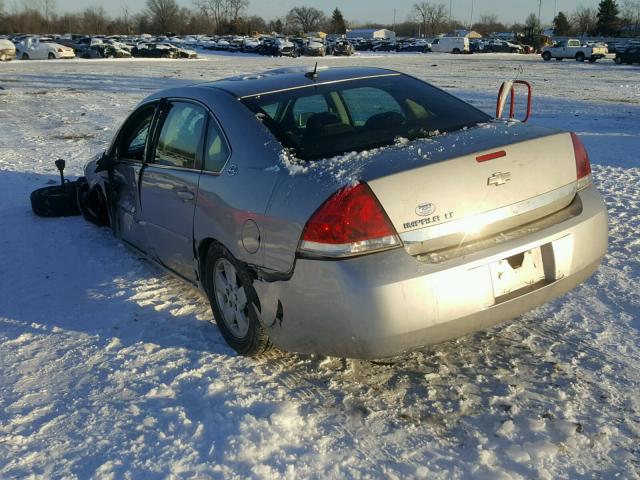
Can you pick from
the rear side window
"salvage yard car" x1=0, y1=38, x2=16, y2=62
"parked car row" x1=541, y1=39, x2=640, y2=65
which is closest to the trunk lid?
the rear side window

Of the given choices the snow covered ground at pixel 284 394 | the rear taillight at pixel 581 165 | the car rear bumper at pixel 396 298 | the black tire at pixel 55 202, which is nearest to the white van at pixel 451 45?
the black tire at pixel 55 202

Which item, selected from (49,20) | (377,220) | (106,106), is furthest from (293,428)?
(49,20)

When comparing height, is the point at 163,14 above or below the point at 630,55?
above

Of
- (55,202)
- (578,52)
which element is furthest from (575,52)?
(55,202)

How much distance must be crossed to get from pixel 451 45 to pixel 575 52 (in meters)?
19.8

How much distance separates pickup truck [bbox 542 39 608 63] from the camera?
46.4 metres

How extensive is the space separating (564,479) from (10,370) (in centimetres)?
293

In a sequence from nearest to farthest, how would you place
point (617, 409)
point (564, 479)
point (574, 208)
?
1. point (564, 479)
2. point (617, 409)
3. point (574, 208)

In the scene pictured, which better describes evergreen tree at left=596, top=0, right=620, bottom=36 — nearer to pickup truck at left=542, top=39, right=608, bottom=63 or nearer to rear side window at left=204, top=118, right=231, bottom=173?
pickup truck at left=542, top=39, right=608, bottom=63

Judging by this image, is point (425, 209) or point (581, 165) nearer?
point (425, 209)

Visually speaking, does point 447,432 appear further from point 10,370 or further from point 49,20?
point 49,20

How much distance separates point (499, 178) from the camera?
2982 millimetres

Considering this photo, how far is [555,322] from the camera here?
387 cm

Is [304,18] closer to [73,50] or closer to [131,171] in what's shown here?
[73,50]
